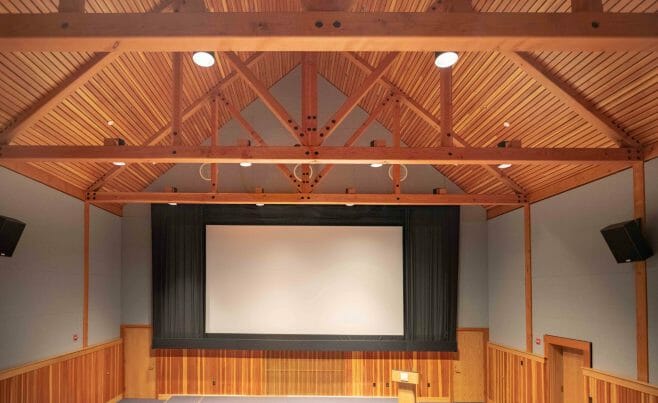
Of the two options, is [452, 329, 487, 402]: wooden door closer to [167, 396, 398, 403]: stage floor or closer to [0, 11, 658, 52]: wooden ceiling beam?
[167, 396, 398, 403]: stage floor

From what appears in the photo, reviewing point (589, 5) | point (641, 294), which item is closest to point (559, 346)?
point (641, 294)

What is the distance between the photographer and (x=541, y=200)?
7.71 metres

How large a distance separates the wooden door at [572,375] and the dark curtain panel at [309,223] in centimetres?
239

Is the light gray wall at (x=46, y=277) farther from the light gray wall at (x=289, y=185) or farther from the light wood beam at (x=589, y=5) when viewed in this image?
the light wood beam at (x=589, y=5)

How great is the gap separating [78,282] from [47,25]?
594 centimetres

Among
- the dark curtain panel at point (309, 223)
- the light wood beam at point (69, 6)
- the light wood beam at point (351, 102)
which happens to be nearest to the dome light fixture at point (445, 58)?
the light wood beam at point (351, 102)

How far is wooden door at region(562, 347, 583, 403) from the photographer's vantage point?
6863mm

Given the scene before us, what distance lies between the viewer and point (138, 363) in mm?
9461

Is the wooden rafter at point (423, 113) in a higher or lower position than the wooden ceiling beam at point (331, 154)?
higher

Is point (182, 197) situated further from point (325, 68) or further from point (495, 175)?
point (495, 175)

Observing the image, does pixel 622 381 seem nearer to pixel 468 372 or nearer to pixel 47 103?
pixel 468 372

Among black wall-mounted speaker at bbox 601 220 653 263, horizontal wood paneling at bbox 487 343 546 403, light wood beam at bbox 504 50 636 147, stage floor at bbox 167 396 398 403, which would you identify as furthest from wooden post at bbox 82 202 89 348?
black wall-mounted speaker at bbox 601 220 653 263

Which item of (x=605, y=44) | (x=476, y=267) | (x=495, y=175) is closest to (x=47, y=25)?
(x=605, y=44)

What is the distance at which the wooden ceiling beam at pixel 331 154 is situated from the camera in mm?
5445
